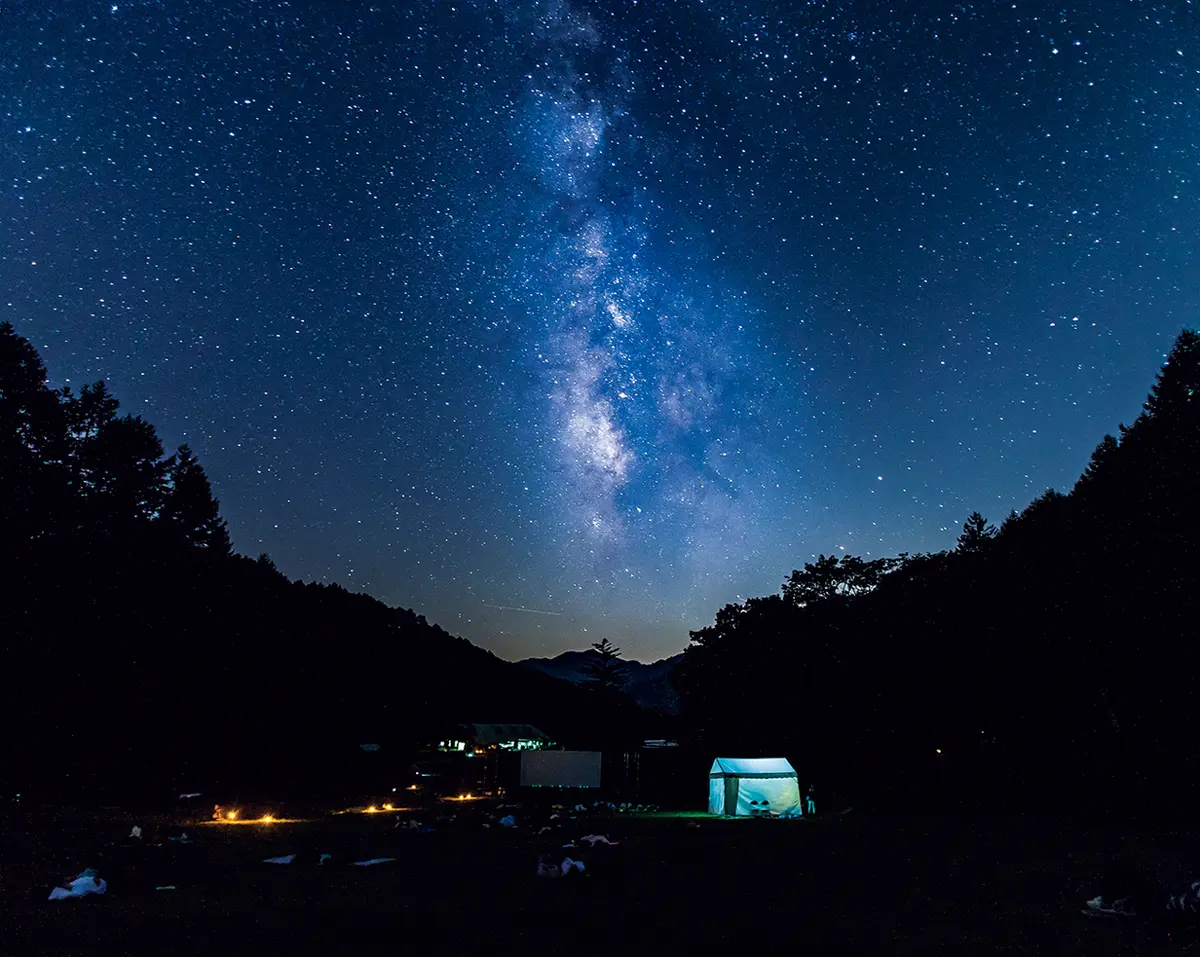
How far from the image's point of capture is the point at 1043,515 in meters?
35.6

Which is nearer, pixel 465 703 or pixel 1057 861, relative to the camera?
pixel 1057 861


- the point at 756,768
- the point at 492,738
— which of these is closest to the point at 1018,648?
the point at 756,768

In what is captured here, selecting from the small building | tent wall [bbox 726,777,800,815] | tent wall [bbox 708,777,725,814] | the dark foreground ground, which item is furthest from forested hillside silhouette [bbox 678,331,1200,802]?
the small building

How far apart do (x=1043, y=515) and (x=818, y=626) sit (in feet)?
47.3

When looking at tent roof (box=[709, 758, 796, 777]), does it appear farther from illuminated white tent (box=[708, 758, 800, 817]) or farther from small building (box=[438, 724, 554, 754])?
small building (box=[438, 724, 554, 754])

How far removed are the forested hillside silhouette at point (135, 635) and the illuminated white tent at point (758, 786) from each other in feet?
58.9

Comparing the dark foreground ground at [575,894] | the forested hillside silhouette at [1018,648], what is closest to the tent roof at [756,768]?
the forested hillside silhouette at [1018,648]

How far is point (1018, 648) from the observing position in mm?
34719

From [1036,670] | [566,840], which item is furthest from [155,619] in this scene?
[1036,670]

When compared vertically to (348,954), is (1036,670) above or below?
above

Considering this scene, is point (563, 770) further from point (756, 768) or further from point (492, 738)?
point (492, 738)

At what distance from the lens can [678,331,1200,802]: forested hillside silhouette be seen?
25.8m

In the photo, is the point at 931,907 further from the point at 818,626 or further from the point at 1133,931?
the point at 818,626

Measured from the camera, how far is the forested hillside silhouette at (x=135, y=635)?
25297 mm
